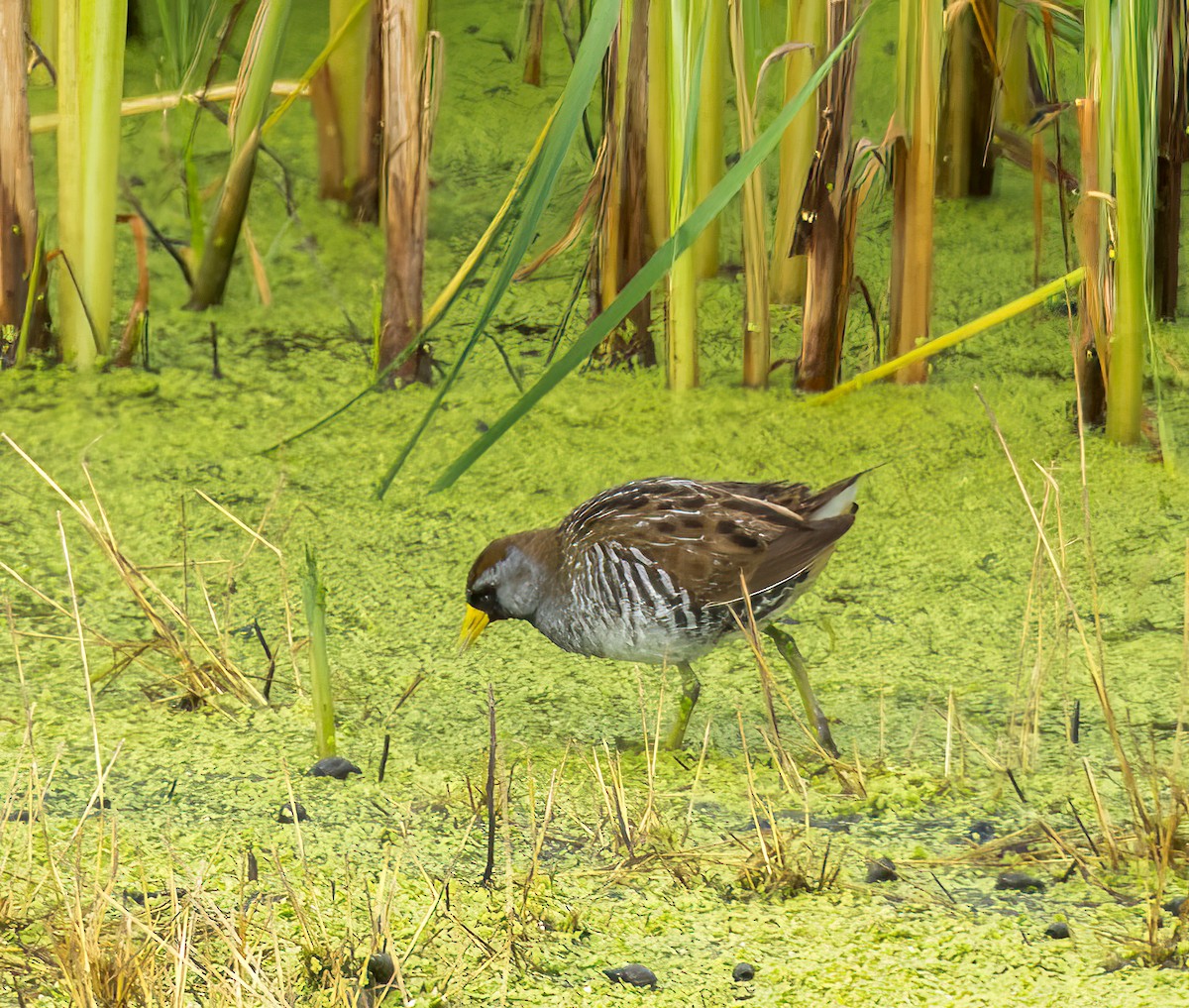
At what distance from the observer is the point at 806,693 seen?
276 cm

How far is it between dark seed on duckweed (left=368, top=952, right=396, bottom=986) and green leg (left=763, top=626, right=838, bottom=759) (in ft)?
3.20

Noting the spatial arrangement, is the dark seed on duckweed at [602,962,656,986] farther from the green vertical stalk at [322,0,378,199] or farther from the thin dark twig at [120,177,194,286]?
the green vertical stalk at [322,0,378,199]

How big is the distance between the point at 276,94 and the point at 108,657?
2.00 meters

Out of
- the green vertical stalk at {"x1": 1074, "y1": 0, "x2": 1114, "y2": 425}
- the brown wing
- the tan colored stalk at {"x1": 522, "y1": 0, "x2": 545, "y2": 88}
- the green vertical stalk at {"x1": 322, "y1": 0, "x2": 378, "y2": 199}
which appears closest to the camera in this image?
the brown wing

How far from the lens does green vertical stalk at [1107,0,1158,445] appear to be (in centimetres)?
303

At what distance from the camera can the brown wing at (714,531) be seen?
272 cm

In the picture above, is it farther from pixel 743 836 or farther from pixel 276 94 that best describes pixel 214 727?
pixel 276 94

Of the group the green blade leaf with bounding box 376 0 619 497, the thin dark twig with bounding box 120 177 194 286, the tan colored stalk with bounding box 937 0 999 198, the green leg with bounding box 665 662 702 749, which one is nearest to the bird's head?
the green leg with bounding box 665 662 702 749

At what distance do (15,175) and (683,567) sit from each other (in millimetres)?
2013

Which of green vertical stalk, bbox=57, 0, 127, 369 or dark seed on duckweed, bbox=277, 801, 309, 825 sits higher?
green vertical stalk, bbox=57, 0, 127, 369

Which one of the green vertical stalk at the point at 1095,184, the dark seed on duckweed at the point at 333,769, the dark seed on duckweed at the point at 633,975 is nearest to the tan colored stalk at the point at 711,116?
the green vertical stalk at the point at 1095,184

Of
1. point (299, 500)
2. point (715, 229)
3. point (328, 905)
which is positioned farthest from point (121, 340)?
point (328, 905)

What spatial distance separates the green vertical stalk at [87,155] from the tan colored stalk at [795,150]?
155 centimetres

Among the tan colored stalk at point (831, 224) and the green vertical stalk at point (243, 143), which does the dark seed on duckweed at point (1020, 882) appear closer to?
the tan colored stalk at point (831, 224)
